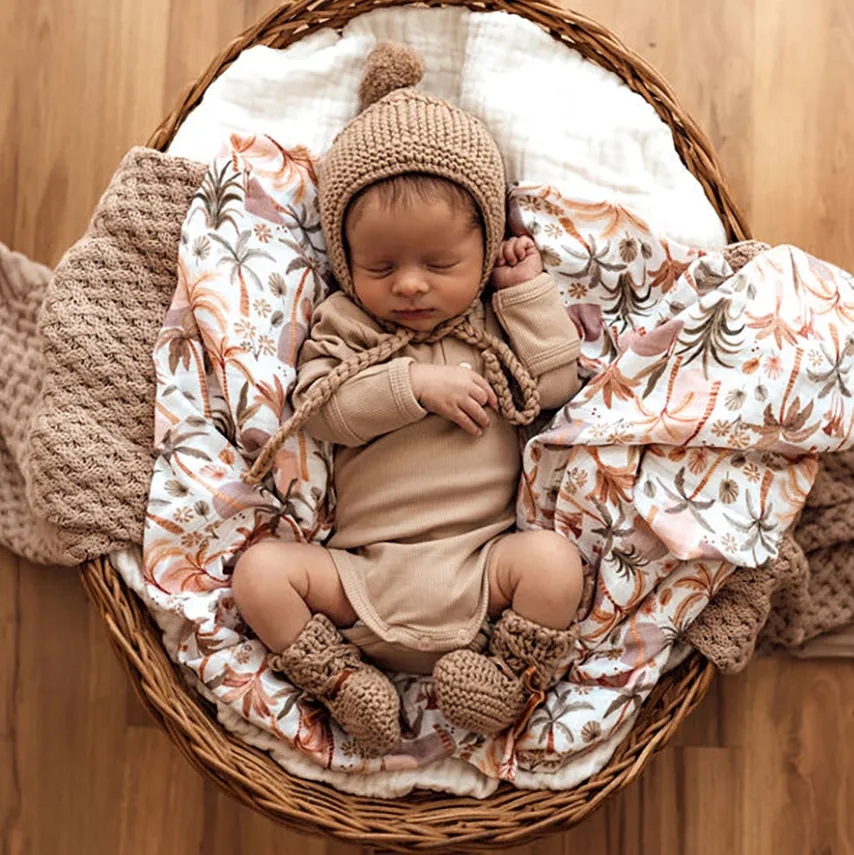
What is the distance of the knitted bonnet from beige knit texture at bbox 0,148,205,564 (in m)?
0.16

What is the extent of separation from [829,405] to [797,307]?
0.12 metres

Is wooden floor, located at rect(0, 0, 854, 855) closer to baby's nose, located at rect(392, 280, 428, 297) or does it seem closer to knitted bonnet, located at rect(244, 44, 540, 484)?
knitted bonnet, located at rect(244, 44, 540, 484)

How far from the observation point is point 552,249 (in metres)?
1.29

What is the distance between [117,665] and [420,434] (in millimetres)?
556

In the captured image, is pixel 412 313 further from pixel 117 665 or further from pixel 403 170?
pixel 117 665

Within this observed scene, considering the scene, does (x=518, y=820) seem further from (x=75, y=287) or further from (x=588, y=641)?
(x=75, y=287)

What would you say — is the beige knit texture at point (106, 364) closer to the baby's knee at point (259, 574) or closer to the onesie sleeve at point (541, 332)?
the baby's knee at point (259, 574)

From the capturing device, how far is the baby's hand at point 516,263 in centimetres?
128

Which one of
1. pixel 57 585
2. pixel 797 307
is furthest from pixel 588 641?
pixel 57 585

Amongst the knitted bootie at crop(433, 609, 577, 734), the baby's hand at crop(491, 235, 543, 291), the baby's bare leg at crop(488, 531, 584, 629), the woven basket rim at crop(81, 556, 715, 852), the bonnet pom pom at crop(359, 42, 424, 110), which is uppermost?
the bonnet pom pom at crop(359, 42, 424, 110)

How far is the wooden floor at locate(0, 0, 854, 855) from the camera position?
1.37m

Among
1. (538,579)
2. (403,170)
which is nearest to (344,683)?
(538,579)

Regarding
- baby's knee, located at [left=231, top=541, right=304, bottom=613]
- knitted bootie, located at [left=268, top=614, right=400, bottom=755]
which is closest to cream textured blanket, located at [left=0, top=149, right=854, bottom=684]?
baby's knee, located at [left=231, top=541, right=304, bottom=613]

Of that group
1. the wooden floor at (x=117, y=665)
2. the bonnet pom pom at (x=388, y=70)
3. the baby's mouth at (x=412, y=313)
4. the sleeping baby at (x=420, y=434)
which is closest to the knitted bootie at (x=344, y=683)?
the sleeping baby at (x=420, y=434)
